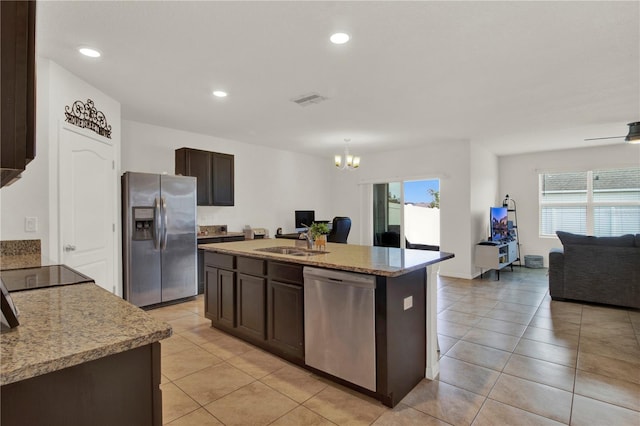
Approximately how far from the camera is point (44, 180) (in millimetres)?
2854

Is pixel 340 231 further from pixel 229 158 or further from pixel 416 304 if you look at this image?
pixel 416 304

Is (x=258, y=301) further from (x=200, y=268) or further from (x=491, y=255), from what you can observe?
(x=491, y=255)

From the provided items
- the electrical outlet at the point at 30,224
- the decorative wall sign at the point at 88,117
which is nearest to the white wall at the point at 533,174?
the decorative wall sign at the point at 88,117

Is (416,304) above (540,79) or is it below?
below

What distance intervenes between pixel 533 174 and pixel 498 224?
1894 millimetres

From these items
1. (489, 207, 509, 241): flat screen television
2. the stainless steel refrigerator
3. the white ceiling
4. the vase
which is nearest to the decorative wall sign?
the white ceiling

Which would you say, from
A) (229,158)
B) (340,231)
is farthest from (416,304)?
(229,158)

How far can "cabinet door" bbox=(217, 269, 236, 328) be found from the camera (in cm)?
331

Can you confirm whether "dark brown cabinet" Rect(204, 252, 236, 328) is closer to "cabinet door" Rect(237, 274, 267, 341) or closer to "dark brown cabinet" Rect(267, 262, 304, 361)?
"cabinet door" Rect(237, 274, 267, 341)

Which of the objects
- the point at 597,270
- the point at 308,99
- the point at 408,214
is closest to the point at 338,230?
the point at 408,214

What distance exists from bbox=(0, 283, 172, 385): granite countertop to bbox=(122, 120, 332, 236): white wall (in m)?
4.02

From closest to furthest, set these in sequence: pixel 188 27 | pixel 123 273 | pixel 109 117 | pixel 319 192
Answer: pixel 188 27 → pixel 109 117 → pixel 123 273 → pixel 319 192

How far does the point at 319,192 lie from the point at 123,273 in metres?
4.86

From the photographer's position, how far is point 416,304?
8.16 ft
